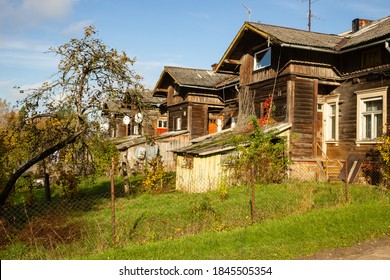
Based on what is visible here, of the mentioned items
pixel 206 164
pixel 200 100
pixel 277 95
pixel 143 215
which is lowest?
pixel 143 215

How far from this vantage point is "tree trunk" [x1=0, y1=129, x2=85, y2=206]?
10.4m

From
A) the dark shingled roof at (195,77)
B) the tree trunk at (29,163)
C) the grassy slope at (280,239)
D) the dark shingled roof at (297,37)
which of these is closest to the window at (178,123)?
the dark shingled roof at (195,77)

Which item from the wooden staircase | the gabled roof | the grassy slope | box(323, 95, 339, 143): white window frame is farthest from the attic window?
the grassy slope

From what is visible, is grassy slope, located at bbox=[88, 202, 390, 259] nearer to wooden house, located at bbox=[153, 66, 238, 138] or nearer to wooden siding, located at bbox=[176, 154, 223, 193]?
wooden siding, located at bbox=[176, 154, 223, 193]

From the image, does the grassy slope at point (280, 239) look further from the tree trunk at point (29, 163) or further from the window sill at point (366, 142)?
the window sill at point (366, 142)

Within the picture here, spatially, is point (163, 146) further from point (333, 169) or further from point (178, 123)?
point (333, 169)

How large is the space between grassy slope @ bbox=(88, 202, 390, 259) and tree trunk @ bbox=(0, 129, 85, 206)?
451cm

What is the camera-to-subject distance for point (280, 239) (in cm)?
795

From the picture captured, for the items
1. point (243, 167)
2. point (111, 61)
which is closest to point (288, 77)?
point (243, 167)

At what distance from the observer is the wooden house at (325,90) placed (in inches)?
639

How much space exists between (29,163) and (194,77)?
59.8 feet

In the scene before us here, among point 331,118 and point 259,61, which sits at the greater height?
point 259,61

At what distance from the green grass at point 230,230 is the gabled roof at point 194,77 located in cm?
1471

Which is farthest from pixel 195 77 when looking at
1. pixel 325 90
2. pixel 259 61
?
pixel 325 90
